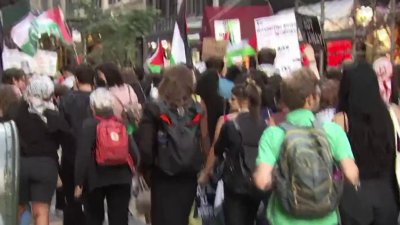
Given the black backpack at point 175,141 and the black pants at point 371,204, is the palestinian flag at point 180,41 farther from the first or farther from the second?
the black pants at point 371,204

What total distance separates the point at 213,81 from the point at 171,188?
10.5 feet

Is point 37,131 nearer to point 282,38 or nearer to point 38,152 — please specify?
point 38,152

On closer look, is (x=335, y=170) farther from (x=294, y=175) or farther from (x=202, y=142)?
(x=202, y=142)

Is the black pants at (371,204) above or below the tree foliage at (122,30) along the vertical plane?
above

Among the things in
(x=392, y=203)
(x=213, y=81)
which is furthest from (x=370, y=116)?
(x=213, y=81)

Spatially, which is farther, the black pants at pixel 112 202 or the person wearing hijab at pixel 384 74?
the black pants at pixel 112 202

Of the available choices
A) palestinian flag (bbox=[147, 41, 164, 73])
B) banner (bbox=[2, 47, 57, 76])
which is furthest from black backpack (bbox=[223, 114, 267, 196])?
palestinian flag (bbox=[147, 41, 164, 73])

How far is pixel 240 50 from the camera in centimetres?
1627

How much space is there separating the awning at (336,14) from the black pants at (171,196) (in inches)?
505

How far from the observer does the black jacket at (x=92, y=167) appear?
8.09 m

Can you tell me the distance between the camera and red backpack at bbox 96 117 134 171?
26.1ft

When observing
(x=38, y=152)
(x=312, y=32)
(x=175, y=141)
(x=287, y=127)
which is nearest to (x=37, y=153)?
(x=38, y=152)

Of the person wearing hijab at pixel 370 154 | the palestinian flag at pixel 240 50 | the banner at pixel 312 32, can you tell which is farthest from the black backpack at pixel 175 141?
the palestinian flag at pixel 240 50

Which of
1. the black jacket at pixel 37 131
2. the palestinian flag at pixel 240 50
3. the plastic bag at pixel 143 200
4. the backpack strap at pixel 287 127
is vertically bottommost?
the plastic bag at pixel 143 200
